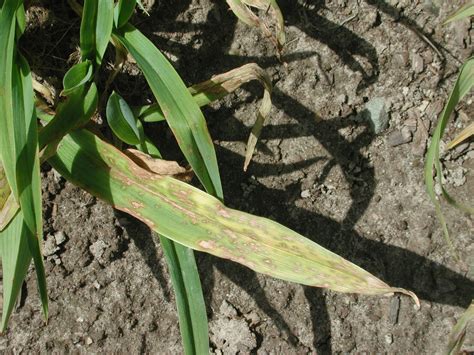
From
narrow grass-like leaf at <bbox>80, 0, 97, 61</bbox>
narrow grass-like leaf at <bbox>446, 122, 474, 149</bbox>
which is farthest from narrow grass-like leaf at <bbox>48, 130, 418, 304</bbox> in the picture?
narrow grass-like leaf at <bbox>446, 122, 474, 149</bbox>

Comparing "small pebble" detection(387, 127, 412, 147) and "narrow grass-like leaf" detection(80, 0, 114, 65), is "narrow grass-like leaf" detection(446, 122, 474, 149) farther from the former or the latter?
"narrow grass-like leaf" detection(80, 0, 114, 65)

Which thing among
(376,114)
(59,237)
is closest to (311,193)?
(376,114)

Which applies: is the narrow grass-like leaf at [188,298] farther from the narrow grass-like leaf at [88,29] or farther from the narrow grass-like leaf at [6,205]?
the narrow grass-like leaf at [88,29]

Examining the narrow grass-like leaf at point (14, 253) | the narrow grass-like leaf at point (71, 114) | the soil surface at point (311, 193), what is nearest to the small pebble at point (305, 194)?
the soil surface at point (311, 193)

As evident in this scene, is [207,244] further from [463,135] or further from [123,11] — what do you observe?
[463,135]

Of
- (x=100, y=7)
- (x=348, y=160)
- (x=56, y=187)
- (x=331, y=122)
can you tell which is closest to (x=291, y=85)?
(x=331, y=122)

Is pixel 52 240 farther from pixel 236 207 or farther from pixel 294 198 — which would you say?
pixel 294 198
